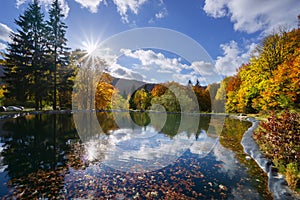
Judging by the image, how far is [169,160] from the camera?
6074mm

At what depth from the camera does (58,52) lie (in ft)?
80.6

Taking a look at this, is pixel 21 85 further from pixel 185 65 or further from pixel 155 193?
pixel 155 193

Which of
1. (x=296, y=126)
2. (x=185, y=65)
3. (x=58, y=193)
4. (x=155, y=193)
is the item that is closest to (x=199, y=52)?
(x=185, y=65)

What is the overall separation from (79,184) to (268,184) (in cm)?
449

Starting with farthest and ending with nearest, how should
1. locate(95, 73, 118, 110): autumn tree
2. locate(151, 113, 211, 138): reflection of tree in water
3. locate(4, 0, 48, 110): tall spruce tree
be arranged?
locate(95, 73, 118, 110): autumn tree → locate(4, 0, 48, 110): tall spruce tree → locate(151, 113, 211, 138): reflection of tree in water

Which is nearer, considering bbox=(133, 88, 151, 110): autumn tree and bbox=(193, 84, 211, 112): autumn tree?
bbox=(193, 84, 211, 112): autumn tree

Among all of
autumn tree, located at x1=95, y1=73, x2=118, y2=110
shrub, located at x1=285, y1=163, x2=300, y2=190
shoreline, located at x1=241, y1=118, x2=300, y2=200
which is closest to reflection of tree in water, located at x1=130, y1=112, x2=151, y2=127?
autumn tree, located at x1=95, y1=73, x2=118, y2=110

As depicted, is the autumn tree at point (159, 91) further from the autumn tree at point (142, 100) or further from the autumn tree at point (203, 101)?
the autumn tree at point (203, 101)

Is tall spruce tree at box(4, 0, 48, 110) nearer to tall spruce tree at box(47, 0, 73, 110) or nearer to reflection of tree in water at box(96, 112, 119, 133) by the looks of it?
tall spruce tree at box(47, 0, 73, 110)

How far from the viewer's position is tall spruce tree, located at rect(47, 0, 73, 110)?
23688mm

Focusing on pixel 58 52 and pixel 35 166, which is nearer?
pixel 35 166

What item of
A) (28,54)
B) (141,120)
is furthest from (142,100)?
(28,54)

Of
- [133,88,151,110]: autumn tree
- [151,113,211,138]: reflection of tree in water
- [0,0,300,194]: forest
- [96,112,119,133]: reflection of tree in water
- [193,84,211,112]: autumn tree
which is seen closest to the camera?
[151,113,211,138]: reflection of tree in water

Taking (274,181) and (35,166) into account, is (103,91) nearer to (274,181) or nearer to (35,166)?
(35,166)
